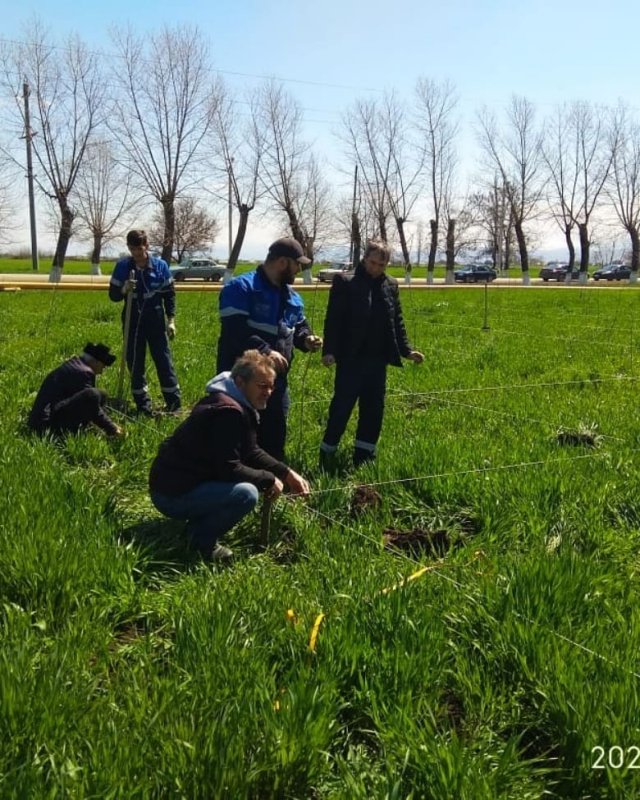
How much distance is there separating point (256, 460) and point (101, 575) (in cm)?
101

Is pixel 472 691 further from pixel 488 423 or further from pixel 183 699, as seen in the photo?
pixel 488 423

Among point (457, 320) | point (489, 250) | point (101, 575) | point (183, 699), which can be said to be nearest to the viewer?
point (183, 699)

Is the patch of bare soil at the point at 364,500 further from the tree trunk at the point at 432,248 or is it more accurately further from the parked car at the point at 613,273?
the parked car at the point at 613,273

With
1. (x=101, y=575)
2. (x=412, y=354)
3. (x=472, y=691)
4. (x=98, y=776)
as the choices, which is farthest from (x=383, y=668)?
(x=412, y=354)

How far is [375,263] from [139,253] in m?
2.74

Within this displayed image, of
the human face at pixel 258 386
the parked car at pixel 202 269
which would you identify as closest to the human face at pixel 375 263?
the human face at pixel 258 386

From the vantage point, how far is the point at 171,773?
201cm

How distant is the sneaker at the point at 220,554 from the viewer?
3748 mm

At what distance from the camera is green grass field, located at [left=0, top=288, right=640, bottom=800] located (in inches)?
83.4

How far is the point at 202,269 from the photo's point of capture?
46.2 m

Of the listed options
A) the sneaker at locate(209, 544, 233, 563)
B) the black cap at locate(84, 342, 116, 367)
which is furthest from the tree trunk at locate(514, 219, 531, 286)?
the sneaker at locate(209, 544, 233, 563)

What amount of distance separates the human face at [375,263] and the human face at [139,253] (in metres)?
2.58

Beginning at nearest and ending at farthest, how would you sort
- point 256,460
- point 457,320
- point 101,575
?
point 101,575
point 256,460
point 457,320

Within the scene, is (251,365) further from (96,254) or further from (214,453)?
(96,254)
